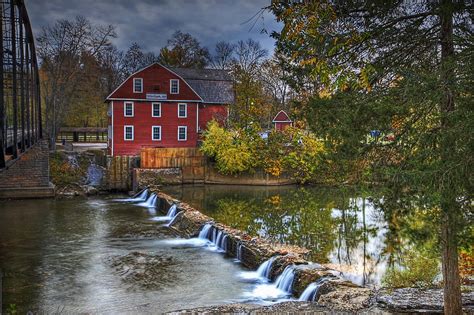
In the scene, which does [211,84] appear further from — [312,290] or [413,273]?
[312,290]

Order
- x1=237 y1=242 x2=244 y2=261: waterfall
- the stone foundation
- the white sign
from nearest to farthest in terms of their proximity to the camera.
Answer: x1=237 y1=242 x2=244 y2=261: waterfall → the stone foundation → the white sign

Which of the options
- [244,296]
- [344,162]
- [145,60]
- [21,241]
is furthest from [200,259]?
[145,60]

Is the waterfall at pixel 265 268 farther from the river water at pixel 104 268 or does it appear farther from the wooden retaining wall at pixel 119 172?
the wooden retaining wall at pixel 119 172

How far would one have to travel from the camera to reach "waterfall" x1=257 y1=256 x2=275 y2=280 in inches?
531

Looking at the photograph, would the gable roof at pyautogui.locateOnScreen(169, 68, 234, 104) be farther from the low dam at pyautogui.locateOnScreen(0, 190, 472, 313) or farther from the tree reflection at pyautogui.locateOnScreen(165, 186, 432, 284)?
the low dam at pyautogui.locateOnScreen(0, 190, 472, 313)

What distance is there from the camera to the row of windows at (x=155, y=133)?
37.3 metres

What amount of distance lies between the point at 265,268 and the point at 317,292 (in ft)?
9.94

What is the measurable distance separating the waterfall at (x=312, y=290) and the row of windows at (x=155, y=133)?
93.2ft

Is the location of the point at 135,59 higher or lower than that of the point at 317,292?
higher

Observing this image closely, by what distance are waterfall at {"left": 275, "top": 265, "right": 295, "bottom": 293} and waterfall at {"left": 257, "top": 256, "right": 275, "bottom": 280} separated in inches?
27.8

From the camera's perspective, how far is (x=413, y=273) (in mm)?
12578

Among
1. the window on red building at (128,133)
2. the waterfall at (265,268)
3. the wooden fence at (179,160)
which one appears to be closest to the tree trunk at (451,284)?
the waterfall at (265,268)

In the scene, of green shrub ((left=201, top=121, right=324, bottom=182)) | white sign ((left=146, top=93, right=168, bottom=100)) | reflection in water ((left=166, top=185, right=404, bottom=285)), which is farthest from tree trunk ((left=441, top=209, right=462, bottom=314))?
white sign ((left=146, top=93, right=168, bottom=100))

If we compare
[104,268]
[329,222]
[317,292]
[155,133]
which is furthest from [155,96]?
[317,292]
